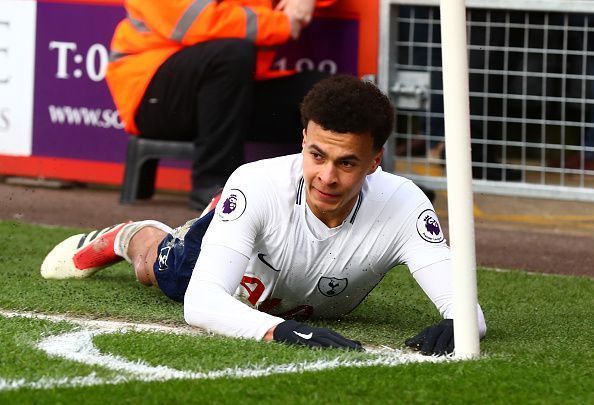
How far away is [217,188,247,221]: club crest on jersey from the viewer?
541cm

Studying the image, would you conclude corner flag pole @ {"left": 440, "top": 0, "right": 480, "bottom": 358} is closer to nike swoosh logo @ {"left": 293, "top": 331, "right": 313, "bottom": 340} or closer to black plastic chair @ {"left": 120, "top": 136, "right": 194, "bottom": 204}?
nike swoosh logo @ {"left": 293, "top": 331, "right": 313, "bottom": 340}

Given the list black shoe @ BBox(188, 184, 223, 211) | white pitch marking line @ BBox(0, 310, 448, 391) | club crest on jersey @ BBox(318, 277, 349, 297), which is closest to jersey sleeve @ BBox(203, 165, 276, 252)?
club crest on jersey @ BBox(318, 277, 349, 297)

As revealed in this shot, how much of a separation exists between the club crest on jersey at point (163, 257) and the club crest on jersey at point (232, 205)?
894 millimetres

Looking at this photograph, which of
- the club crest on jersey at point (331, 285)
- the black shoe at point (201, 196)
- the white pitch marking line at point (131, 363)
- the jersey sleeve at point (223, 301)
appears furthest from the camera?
the black shoe at point (201, 196)

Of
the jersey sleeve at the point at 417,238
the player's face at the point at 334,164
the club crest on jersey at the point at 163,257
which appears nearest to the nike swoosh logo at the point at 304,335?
the player's face at the point at 334,164

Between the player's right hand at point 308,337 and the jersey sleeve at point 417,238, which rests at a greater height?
the jersey sleeve at point 417,238

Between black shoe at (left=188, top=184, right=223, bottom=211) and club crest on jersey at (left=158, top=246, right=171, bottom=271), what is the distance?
3278mm

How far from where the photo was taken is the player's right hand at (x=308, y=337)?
5172 mm

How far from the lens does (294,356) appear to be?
198 inches

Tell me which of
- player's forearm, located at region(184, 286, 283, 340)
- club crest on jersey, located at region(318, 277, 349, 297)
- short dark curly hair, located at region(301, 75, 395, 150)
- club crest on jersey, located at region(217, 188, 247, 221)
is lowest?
player's forearm, located at region(184, 286, 283, 340)

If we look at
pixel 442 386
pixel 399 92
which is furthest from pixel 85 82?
pixel 442 386

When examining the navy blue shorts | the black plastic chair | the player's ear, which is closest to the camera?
the player's ear

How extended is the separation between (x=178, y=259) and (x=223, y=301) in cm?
100

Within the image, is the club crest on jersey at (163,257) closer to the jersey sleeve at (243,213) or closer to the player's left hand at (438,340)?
the jersey sleeve at (243,213)
